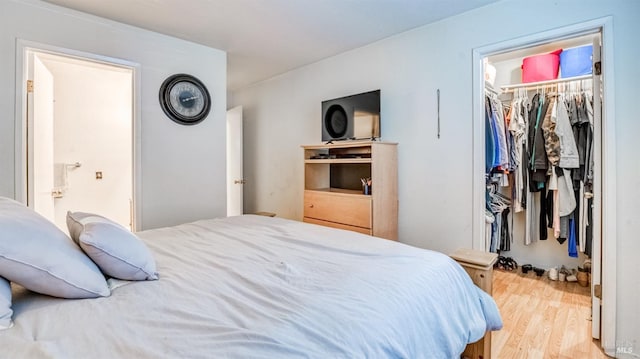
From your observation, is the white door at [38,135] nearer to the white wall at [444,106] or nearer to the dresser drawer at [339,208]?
the dresser drawer at [339,208]

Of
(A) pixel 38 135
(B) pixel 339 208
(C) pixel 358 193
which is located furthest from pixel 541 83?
(A) pixel 38 135

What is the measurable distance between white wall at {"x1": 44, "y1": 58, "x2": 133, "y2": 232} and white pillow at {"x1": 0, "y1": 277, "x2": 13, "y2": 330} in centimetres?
301

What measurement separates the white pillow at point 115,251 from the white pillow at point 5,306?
21 cm

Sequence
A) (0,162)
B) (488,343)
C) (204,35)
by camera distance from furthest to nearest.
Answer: (204,35), (0,162), (488,343)

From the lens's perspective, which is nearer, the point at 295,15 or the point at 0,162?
the point at 0,162

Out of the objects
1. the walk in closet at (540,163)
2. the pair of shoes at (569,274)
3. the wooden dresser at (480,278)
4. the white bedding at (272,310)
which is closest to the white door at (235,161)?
the white bedding at (272,310)

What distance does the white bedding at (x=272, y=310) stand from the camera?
0.69 meters

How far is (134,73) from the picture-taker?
103 inches

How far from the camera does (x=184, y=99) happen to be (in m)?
2.90

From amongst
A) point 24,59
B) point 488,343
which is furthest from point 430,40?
point 24,59

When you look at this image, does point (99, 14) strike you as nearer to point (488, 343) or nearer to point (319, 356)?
point (319, 356)

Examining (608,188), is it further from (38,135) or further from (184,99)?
(38,135)

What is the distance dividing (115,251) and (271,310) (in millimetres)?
600

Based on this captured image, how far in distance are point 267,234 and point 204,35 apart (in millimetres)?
2112
